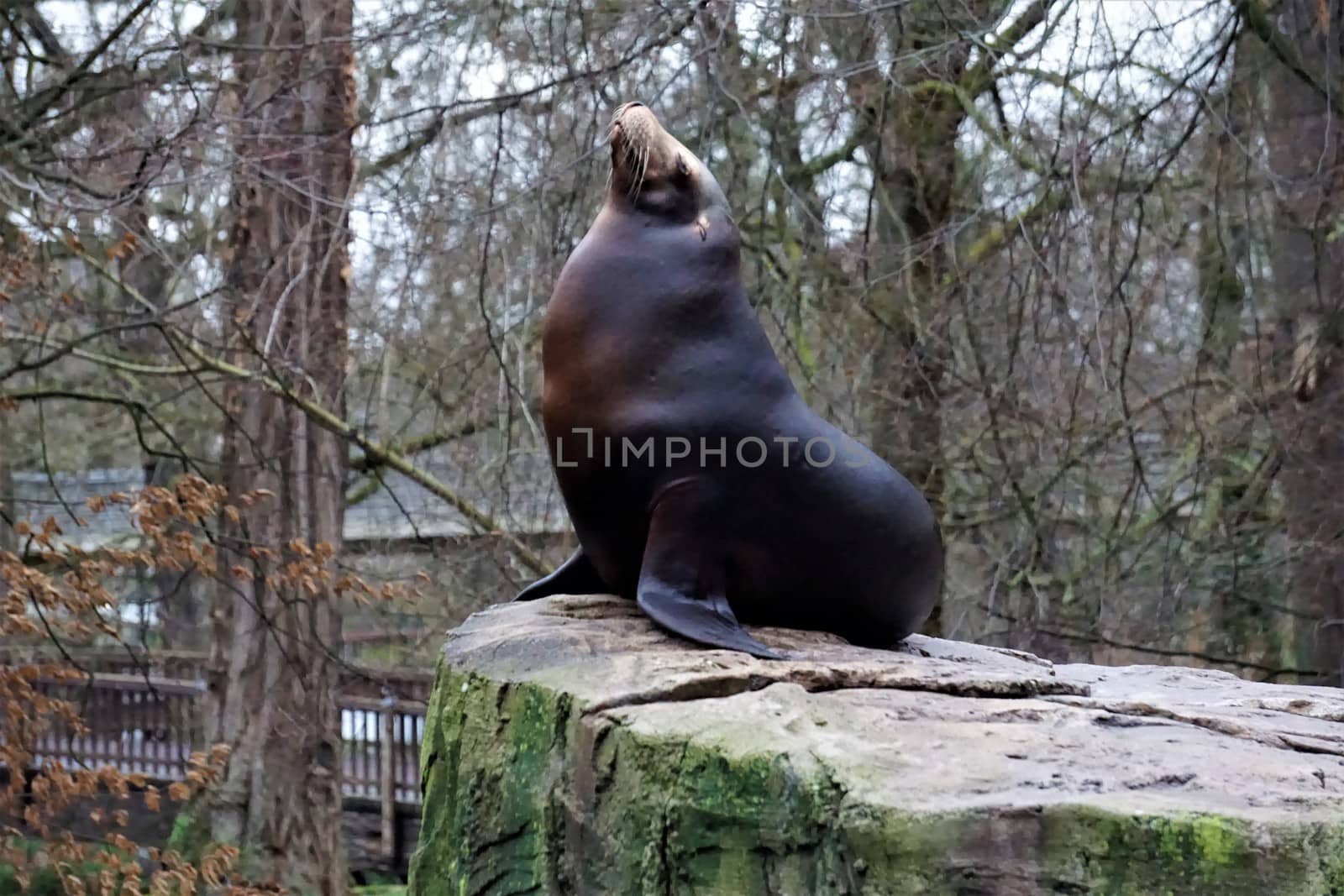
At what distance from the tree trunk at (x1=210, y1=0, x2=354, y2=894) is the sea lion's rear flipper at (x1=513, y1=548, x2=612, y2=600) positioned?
9.53 feet

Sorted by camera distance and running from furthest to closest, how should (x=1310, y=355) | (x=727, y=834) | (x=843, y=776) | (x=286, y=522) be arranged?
(x=286, y=522) < (x=1310, y=355) < (x=727, y=834) < (x=843, y=776)

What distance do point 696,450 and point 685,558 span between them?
0.72 ft

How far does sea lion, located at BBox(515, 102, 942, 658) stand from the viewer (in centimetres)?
262

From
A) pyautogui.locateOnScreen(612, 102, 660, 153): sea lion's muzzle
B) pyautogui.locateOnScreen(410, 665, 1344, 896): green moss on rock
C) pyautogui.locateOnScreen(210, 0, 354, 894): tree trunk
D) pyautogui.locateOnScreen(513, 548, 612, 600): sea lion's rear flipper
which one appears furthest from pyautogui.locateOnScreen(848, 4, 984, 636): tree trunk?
pyautogui.locateOnScreen(410, 665, 1344, 896): green moss on rock

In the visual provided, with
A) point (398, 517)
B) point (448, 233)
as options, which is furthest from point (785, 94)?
point (398, 517)

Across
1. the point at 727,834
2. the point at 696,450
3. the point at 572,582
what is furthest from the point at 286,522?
the point at 727,834

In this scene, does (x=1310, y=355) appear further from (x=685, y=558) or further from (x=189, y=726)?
(x=189, y=726)

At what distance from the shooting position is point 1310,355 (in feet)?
18.9

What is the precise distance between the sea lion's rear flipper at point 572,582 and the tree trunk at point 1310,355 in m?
3.69

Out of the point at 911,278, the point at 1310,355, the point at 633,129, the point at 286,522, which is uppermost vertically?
the point at 911,278

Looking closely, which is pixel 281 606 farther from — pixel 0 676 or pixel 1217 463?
pixel 1217 463

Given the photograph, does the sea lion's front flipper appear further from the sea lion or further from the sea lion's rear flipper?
the sea lion's rear flipper

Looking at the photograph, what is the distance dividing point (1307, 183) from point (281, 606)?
4.76 m

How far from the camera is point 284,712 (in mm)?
6082
